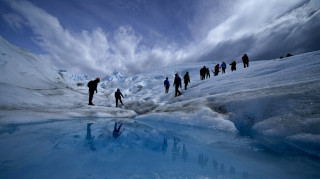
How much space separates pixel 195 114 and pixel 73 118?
5794mm

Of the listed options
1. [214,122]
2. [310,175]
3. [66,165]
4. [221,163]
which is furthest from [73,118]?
[310,175]

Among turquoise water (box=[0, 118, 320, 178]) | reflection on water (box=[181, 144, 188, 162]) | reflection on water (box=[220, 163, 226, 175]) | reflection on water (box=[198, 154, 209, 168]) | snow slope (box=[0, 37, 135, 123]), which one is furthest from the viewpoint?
snow slope (box=[0, 37, 135, 123])

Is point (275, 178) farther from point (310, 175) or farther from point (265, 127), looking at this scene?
point (265, 127)

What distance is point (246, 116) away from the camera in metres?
4.90

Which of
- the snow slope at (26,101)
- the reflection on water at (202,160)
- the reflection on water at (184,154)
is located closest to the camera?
the reflection on water at (202,160)

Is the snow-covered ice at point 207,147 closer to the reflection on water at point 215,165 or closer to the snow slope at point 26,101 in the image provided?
the reflection on water at point 215,165

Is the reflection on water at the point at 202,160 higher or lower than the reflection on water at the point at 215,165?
higher

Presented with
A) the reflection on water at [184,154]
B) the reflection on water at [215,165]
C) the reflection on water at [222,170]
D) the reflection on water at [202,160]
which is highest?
the reflection on water at [184,154]

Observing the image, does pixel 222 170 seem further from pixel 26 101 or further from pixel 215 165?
pixel 26 101

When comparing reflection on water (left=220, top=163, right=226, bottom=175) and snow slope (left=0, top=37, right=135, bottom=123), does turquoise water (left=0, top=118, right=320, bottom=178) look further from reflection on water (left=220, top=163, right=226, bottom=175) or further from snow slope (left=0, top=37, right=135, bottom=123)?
snow slope (left=0, top=37, right=135, bottom=123)

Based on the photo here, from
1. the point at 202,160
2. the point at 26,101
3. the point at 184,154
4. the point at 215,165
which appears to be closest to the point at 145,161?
the point at 184,154

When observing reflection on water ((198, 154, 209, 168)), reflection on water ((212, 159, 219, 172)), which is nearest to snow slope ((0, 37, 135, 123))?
reflection on water ((198, 154, 209, 168))

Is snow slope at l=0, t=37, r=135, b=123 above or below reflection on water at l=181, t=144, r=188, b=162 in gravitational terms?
above

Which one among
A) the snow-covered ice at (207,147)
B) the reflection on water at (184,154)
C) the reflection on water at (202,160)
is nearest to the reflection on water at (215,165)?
the snow-covered ice at (207,147)
